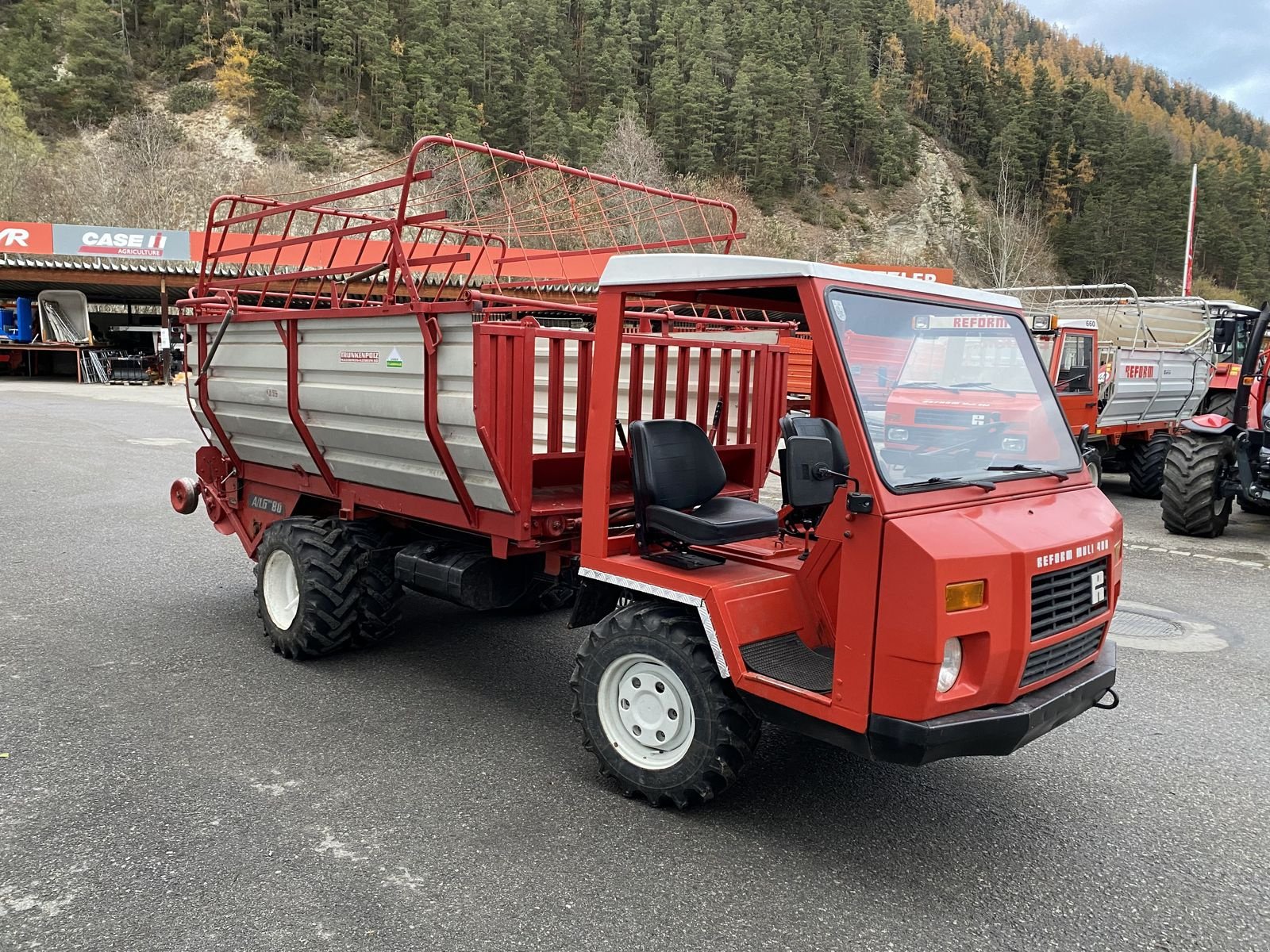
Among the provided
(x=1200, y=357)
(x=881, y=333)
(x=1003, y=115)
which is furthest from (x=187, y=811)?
(x=1003, y=115)

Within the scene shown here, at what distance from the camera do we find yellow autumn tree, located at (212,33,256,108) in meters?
64.8

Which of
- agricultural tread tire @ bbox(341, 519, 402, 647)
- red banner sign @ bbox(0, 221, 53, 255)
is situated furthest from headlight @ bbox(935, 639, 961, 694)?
red banner sign @ bbox(0, 221, 53, 255)

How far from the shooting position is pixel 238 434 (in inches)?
225

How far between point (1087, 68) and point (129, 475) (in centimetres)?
13769

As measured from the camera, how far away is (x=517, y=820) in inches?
136

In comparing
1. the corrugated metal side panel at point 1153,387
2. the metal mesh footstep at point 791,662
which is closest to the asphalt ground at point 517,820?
the metal mesh footstep at point 791,662

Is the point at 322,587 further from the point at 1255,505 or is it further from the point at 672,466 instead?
the point at 1255,505

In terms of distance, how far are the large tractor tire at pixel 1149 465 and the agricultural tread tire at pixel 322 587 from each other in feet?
37.7

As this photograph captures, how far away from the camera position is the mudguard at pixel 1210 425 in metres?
9.51

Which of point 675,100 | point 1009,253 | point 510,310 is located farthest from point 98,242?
point 675,100

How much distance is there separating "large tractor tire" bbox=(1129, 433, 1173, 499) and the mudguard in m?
2.81

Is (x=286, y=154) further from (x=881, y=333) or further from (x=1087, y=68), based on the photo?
(x=1087, y=68)

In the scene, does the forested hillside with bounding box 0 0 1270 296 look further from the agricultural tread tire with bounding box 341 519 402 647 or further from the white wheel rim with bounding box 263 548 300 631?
the agricultural tread tire with bounding box 341 519 402 647

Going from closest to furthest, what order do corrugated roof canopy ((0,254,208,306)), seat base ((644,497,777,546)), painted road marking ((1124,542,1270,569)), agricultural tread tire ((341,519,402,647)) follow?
seat base ((644,497,777,546))
agricultural tread tire ((341,519,402,647))
painted road marking ((1124,542,1270,569))
corrugated roof canopy ((0,254,208,306))
